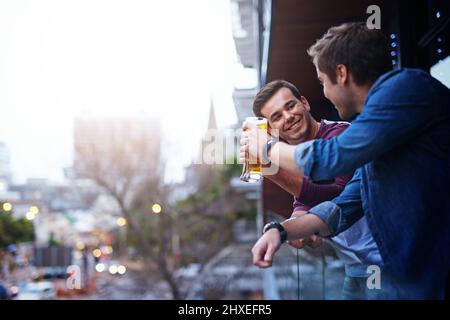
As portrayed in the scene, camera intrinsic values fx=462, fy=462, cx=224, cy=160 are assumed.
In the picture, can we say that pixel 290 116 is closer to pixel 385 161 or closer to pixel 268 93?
pixel 268 93

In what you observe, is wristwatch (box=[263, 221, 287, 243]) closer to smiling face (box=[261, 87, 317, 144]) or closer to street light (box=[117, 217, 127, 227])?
smiling face (box=[261, 87, 317, 144])

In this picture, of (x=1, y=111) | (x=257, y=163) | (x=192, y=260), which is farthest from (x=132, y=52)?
(x=192, y=260)

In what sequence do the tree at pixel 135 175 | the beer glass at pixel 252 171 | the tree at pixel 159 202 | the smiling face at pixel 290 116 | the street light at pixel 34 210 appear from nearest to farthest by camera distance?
the beer glass at pixel 252 171 → the smiling face at pixel 290 116 → the street light at pixel 34 210 → the tree at pixel 135 175 → the tree at pixel 159 202

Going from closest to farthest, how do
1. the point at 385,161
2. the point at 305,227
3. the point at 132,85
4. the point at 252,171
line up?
the point at 385,161 → the point at 252,171 → the point at 305,227 → the point at 132,85

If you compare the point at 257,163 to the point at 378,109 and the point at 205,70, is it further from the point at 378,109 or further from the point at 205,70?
the point at 205,70

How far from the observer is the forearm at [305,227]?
169cm

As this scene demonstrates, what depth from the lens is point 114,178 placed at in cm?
820

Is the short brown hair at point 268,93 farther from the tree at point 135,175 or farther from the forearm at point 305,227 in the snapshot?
the tree at point 135,175

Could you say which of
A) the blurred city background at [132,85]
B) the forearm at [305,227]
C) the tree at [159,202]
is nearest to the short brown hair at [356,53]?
the blurred city background at [132,85]

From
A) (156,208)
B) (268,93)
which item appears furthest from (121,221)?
(268,93)

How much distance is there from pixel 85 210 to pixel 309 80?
21.2 ft

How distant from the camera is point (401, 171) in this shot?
56.8 inches

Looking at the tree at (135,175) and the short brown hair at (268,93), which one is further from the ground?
the short brown hair at (268,93)

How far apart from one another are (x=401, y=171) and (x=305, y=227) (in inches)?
16.9
